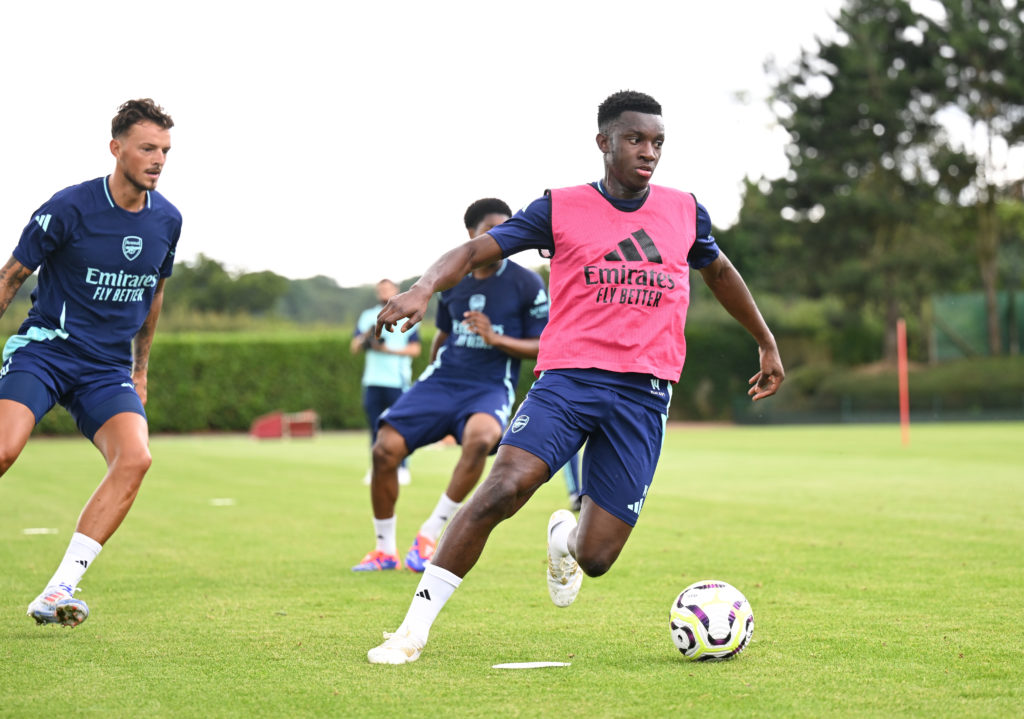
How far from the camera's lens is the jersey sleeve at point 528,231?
16.6 ft

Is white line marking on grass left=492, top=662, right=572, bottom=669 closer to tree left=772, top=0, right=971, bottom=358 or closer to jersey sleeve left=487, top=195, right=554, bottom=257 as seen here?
jersey sleeve left=487, top=195, right=554, bottom=257

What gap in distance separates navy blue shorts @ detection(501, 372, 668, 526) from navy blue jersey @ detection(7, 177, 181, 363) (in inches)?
84.4

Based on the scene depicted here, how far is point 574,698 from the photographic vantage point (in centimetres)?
411

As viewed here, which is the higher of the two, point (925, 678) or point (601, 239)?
point (601, 239)

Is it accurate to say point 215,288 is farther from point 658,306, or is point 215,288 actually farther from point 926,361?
point 658,306

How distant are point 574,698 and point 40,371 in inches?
124

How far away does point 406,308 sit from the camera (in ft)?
14.9

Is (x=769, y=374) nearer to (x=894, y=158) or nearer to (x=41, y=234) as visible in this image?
(x=41, y=234)

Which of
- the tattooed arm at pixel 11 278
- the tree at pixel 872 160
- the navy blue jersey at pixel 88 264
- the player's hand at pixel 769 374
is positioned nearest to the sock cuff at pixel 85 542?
the navy blue jersey at pixel 88 264

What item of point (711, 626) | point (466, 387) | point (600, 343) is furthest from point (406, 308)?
point (466, 387)

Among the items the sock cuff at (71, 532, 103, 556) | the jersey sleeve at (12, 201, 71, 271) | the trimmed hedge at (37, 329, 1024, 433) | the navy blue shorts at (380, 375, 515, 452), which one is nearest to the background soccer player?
the navy blue shorts at (380, 375, 515, 452)

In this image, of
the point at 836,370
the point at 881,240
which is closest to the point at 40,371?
the point at 836,370

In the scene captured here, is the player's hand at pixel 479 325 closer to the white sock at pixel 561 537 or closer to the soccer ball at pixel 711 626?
the white sock at pixel 561 537

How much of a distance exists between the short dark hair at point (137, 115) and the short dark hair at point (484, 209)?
8.36 ft
